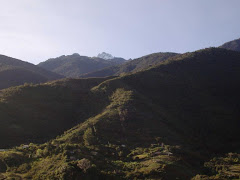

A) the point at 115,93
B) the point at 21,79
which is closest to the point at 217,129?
the point at 115,93

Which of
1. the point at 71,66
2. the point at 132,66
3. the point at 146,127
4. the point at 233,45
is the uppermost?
the point at 233,45

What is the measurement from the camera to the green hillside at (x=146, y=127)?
17.2 meters

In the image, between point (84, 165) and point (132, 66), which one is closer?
point (84, 165)

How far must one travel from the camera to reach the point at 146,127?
2948 cm

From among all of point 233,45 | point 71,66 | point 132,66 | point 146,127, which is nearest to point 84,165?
point 146,127

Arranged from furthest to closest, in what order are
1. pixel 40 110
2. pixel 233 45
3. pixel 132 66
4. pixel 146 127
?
pixel 233 45 → pixel 132 66 → pixel 40 110 → pixel 146 127

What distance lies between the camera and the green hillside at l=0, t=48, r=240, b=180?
56.6ft

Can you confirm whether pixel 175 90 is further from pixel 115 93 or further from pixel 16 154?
pixel 16 154

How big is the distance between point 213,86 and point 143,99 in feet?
68.6

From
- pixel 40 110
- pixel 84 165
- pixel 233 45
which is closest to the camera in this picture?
pixel 84 165

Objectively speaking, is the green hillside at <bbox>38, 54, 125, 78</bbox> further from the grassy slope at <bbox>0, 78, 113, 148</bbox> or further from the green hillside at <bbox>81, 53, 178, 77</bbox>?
the grassy slope at <bbox>0, 78, 113, 148</bbox>

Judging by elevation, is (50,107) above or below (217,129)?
above

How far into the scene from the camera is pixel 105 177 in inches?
605

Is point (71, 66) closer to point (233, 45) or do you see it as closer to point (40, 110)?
point (233, 45)
